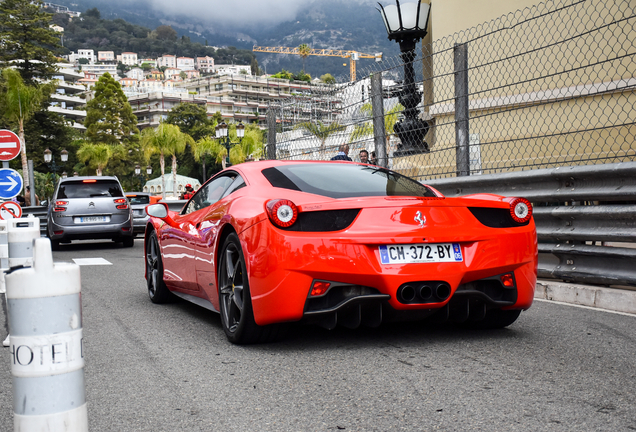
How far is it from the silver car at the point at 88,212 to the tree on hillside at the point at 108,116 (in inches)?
2680

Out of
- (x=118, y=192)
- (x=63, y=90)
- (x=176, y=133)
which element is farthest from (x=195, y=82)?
(x=118, y=192)

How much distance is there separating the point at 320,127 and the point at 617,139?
4610mm

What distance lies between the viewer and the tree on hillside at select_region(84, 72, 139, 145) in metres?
81.9

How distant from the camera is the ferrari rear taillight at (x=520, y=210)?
15.2 ft

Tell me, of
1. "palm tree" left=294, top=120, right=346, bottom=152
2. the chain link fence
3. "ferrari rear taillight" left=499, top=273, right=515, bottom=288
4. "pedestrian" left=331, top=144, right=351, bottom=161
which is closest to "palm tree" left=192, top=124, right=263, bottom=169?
"palm tree" left=294, top=120, right=346, bottom=152

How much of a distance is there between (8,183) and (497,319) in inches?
461

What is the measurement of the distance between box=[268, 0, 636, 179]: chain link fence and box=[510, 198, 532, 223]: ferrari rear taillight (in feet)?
6.87

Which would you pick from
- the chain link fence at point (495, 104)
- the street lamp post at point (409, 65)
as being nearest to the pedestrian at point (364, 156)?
the chain link fence at point (495, 104)

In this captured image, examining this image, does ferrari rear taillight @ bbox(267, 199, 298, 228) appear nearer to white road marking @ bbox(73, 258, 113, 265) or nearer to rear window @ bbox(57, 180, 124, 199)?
white road marking @ bbox(73, 258, 113, 265)

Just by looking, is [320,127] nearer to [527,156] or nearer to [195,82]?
[527,156]

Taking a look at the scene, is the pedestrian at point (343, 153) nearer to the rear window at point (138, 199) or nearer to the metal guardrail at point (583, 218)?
the metal guardrail at point (583, 218)

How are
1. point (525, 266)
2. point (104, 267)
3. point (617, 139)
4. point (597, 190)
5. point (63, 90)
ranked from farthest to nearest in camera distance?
1. point (63, 90)
2. point (104, 267)
3. point (617, 139)
4. point (597, 190)
5. point (525, 266)

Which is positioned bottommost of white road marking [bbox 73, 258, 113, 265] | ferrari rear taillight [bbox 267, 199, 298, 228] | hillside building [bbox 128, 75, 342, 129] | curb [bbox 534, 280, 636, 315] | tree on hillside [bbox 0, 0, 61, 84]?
white road marking [bbox 73, 258, 113, 265]

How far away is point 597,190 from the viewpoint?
628 centimetres
